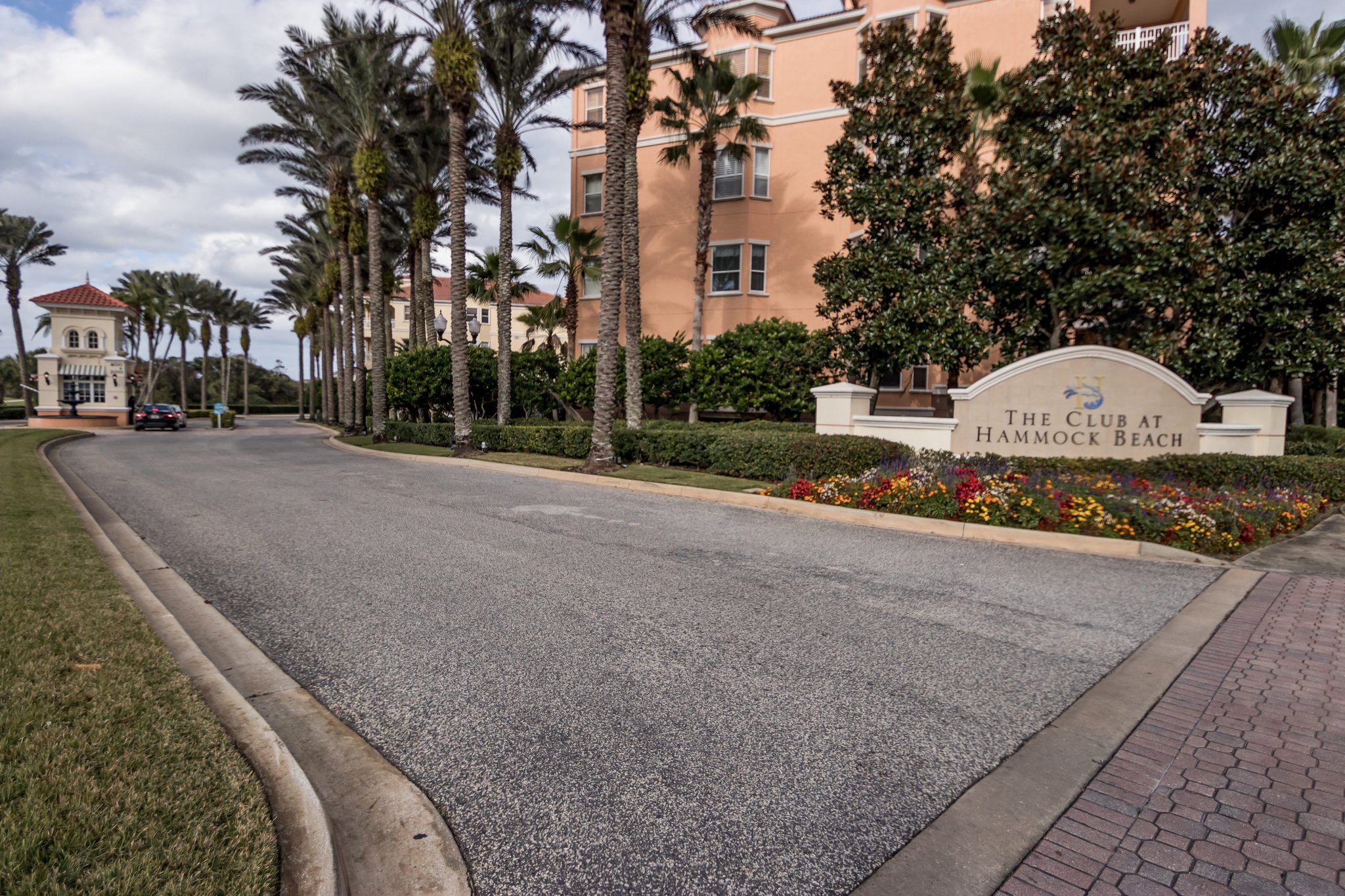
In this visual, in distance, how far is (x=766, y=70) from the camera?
1069 inches

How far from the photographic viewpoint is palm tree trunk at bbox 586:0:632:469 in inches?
647

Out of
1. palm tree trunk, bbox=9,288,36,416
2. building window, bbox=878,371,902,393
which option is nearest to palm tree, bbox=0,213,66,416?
palm tree trunk, bbox=9,288,36,416

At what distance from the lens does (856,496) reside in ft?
37.0

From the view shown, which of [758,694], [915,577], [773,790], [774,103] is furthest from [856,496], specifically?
[774,103]

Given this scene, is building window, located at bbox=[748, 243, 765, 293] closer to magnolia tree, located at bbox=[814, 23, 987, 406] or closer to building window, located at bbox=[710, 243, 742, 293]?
building window, located at bbox=[710, 243, 742, 293]

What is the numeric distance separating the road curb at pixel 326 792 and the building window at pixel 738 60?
1061 inches

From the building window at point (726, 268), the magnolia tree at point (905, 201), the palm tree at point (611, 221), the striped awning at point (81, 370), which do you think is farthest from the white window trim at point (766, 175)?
the striped awning at point (81, 370)

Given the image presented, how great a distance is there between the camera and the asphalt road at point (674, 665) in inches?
117

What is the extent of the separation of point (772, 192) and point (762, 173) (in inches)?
32.6

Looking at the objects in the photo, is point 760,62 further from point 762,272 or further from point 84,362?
point 84,362

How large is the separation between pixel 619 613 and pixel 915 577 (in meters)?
3.11

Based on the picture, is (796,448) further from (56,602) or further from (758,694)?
(56,602)

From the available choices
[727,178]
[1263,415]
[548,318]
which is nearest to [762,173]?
[727,178]

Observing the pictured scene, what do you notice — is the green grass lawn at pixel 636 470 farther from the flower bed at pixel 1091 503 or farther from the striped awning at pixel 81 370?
the striped awning at pixel 81 370
